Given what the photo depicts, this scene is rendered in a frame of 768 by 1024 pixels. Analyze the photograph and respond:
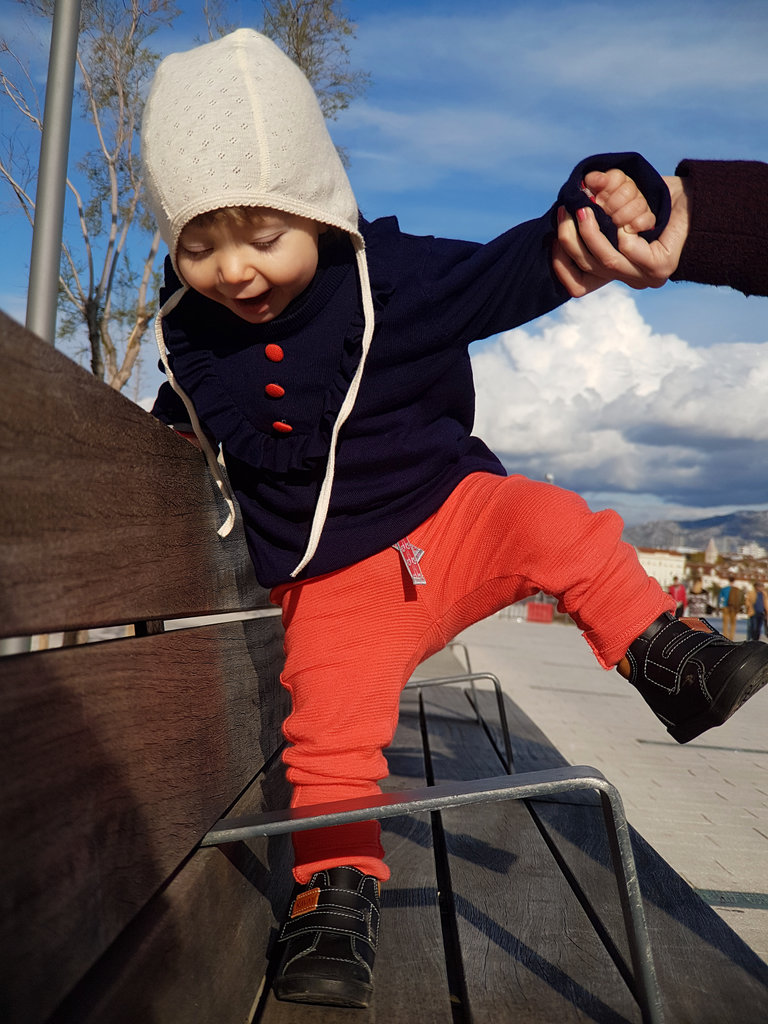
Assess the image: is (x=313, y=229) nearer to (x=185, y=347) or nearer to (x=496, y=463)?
(x=185, y=347)

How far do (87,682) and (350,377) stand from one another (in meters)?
0.94

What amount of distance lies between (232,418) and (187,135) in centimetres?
52

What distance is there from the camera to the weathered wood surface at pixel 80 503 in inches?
34.1

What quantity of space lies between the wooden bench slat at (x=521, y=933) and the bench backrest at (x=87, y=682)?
0.49 metres

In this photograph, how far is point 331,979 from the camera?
130 centimetres

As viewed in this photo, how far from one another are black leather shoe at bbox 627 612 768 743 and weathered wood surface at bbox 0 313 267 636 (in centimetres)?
81

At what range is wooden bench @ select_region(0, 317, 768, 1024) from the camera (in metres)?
0.88

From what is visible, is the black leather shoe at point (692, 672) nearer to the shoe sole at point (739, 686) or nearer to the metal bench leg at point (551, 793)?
the shoe sole at point (739, 686)

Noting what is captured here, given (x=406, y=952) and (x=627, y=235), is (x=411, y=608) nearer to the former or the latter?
(x=406, y=952)

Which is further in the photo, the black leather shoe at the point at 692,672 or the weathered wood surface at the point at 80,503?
the black leather shoe at the point at 692,672

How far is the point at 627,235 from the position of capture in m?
1.72

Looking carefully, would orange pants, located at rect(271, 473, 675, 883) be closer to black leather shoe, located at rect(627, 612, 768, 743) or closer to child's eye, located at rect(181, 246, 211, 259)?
black leather shoe, located at rect(627, 612, 768, 743)

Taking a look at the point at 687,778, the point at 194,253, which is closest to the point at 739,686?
the point at 194,253

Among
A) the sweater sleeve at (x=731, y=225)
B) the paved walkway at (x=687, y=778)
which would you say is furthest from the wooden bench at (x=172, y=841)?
the sweater sleeve at (x=731, y=225)
